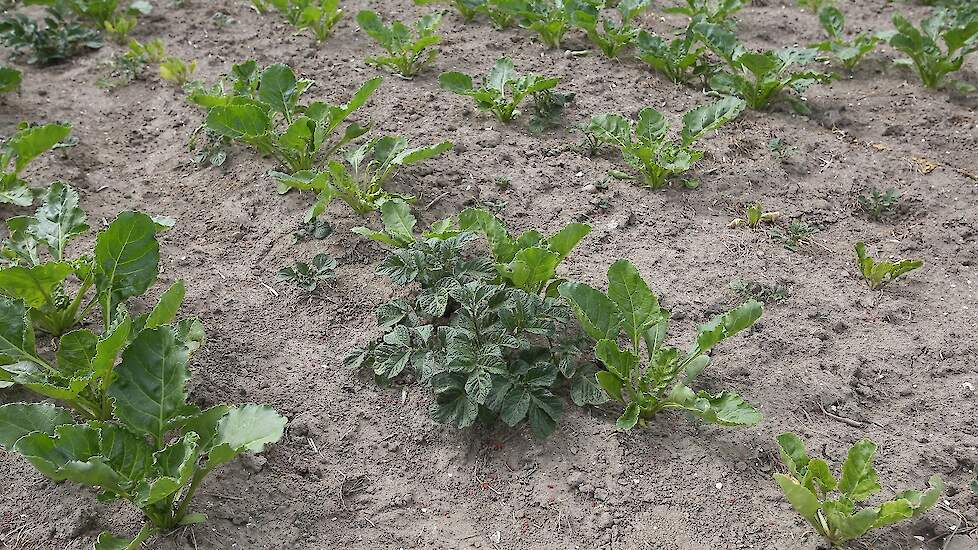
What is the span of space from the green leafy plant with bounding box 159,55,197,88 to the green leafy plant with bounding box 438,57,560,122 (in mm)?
1729

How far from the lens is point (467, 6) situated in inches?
221

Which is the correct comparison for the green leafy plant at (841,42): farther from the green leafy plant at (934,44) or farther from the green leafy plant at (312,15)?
the green leafy plant at (312,15)

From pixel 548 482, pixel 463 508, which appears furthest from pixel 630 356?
pixel 463 508

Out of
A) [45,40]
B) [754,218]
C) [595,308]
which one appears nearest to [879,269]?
[754,218]

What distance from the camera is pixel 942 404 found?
310 cm

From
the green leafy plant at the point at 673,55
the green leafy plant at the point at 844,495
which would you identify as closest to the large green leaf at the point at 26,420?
the green leafy plant at the point at 844,495

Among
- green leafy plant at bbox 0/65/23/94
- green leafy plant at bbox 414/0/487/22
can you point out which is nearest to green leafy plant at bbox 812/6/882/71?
green leafy plant at bbox 414/0/487/22

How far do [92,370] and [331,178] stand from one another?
162 cm

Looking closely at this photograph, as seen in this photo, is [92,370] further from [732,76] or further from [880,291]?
[732,76]

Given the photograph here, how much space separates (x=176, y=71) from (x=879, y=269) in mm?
4168

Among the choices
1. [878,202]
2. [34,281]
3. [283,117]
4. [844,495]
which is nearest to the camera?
[844,495]

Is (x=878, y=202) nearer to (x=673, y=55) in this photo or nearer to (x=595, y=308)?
(x=673, y=55)

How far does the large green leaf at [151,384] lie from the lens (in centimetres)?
271

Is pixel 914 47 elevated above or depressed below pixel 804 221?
above
